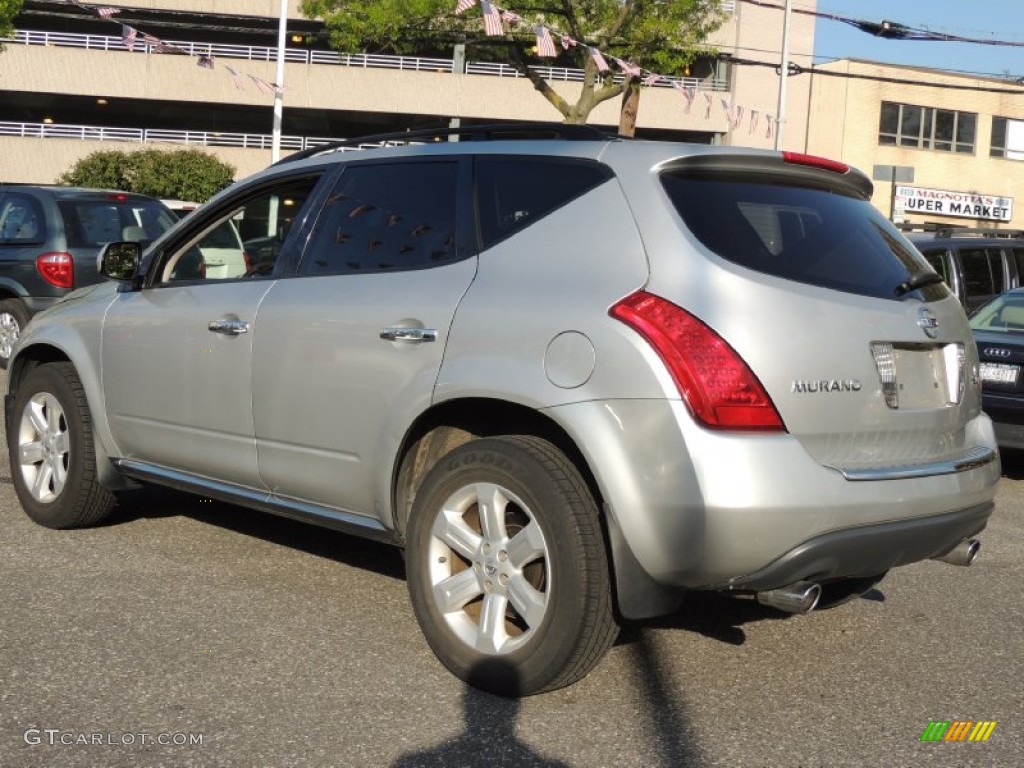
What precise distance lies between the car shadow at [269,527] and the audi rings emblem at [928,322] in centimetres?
240

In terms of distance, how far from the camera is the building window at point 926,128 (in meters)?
48.0

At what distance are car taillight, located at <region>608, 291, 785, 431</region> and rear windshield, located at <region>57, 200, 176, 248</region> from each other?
8.75 m

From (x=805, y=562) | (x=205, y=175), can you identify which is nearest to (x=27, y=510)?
(x=805, y=562)

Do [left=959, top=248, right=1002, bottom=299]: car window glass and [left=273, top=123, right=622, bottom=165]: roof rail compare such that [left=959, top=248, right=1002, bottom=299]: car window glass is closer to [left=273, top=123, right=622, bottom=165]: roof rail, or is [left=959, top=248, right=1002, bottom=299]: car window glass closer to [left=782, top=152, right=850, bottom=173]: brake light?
[left=782, top=152, right=850, bottom=173]: brake light

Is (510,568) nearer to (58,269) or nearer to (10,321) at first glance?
(58,269)

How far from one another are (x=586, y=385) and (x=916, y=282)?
1.27m

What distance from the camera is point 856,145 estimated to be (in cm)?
4703

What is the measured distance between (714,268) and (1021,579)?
9.96 ft

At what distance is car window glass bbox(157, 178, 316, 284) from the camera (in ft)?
17.2

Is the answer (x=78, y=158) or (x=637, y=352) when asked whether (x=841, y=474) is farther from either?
(x=78, y=158)

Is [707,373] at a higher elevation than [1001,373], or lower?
higher

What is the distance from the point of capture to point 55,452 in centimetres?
611

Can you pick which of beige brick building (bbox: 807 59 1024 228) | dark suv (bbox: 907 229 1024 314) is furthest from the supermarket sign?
dark suv (bbox: 907 229 1024 314)

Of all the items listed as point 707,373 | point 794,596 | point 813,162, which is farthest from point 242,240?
point 794,596
